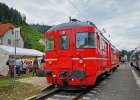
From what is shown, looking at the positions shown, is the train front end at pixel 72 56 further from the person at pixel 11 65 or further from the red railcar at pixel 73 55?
the person at pixel 11 65

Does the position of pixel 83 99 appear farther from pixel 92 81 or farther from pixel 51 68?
pixel 51 68

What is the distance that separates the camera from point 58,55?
44.3 ft

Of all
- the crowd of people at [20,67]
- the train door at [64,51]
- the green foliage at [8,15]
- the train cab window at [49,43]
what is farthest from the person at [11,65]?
the green foliage at [8,15]

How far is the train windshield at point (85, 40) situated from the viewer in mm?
13031

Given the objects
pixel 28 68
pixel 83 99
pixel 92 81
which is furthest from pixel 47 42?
pixel 28 68

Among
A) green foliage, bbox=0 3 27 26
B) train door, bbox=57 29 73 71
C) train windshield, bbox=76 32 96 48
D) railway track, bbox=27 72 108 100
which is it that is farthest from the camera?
green foliage, bbox=0 3 27 26

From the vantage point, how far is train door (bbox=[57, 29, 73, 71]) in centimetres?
1313

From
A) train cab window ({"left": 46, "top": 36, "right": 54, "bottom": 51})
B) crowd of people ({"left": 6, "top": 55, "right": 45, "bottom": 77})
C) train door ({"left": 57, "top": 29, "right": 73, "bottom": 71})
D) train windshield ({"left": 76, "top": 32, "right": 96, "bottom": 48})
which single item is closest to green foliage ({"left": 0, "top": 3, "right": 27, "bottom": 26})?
crowd of people ({"left": 6, "top": 55, "right": 45, "bottom": 77})

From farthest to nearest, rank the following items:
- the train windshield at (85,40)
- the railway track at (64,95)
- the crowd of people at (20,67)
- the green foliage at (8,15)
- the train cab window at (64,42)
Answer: the green foliage at (8,15), the crowd of people at (20,67), the train cab window at (64,42), the train windshield at (85,40), the railway track at (64,95)

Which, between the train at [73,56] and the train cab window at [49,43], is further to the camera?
the train cab window at [49,43]

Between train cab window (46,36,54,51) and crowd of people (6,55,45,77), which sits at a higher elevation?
train cab window (46,36,54,51)

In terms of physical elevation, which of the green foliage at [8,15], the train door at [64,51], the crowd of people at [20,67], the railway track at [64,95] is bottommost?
the railway track at [64,95]

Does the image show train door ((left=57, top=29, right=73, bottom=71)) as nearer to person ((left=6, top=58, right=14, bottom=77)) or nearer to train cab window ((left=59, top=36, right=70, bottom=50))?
train cab window ((left=59, top=36, right=70, bottom=50))

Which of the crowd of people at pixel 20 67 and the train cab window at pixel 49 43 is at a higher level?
the train cab window at pixel 49 43
